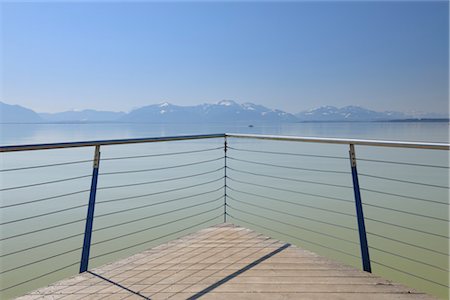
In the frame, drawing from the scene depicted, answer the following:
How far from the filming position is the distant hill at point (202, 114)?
11607 cm

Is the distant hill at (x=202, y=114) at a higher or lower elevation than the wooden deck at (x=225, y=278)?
higher

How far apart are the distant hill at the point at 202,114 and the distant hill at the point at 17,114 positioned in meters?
32.1

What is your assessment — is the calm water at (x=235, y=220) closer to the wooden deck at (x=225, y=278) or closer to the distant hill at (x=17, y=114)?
the wooden deck at (x=225, y=278)

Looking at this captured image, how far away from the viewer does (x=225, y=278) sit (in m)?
1.73

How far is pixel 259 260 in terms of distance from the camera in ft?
6.46

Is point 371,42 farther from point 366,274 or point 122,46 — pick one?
point 366,274

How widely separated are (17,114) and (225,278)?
406 feet

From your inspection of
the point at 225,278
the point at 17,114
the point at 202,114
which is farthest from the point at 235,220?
the point at 202,114

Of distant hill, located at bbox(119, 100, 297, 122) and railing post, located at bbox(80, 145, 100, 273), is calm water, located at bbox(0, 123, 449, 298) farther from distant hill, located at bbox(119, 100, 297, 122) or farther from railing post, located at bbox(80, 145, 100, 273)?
distant hill, located at bbox(119, 100, 297, 122)

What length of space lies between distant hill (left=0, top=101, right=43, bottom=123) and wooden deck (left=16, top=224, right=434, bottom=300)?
107 metres

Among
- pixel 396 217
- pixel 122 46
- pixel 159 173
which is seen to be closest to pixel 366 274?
pixel 396 217

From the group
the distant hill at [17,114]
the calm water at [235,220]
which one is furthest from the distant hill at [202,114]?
the calm water at [235,220]

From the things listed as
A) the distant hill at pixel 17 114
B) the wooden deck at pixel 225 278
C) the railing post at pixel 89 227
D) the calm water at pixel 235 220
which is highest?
the distant hill at pixel 17 114

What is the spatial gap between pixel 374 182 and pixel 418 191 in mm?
956
